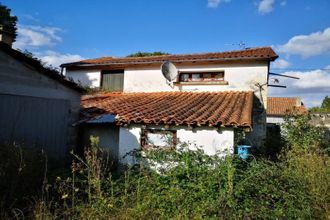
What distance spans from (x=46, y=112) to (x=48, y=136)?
833 mm

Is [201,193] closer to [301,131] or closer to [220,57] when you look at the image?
[301,131]

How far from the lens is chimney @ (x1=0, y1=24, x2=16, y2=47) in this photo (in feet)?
40.9

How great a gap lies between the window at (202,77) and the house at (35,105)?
24.1 ft

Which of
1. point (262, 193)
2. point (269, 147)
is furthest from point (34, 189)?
point (269, 147)

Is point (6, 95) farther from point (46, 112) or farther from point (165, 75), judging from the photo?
point (165, 75)

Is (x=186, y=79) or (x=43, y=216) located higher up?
(x=186, y=79)

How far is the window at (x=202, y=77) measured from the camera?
698 inches

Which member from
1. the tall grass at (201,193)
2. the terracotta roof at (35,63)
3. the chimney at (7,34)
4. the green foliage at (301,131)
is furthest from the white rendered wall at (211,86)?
the tall grass at (201,193)

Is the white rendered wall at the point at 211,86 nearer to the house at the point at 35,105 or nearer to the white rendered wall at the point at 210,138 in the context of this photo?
the white rendered wall at the point at 210,138

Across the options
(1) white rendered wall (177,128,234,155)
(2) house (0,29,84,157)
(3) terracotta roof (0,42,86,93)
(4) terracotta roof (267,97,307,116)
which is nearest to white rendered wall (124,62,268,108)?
(1) white rendered wall (177,128,234,155)

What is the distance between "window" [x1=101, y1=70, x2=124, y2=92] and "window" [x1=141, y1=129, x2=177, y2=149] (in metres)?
7.74

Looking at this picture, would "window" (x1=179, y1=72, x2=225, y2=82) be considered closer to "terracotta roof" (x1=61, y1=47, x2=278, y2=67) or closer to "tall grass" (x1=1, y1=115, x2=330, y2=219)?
"terracotta roof" (x1=61, y1=47, x2=278, y2=67)

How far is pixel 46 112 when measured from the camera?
36.9 feet

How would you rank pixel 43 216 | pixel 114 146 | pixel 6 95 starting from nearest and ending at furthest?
pixel 43 216 < pixel 6 95 < pixel 114 146
